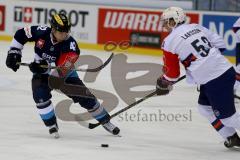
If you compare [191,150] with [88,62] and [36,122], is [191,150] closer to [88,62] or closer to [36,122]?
[36,122]

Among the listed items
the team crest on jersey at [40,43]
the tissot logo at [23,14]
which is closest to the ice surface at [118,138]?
the team crest on jersey at [40,43]

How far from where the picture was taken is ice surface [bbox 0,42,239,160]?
236 inches

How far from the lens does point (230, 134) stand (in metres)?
6.34

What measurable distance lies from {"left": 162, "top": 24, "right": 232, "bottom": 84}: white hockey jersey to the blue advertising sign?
7387 millimetres

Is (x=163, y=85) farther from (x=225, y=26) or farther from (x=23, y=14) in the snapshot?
(x=23, y=14)

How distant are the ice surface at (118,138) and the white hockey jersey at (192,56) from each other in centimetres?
64

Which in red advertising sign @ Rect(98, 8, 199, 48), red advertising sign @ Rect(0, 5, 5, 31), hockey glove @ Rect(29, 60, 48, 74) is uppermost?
hockey glove @ Rect(29, 60, 48, 74)

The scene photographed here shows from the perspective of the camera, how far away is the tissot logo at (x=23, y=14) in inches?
621

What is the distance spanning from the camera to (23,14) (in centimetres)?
1582

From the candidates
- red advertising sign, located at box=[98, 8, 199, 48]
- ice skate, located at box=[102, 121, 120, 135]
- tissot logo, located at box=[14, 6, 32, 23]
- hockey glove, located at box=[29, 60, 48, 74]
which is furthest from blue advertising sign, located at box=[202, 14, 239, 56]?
hockey glove, located at box=[29, 60, 48, 74]

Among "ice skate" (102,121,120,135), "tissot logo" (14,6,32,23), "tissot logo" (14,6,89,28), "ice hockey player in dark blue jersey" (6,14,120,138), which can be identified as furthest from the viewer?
"tissot logo" (14,6,32,23)

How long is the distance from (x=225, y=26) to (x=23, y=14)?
4.43 meters

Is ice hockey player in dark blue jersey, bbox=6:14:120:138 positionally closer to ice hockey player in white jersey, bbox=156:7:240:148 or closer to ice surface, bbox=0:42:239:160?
ice surface, bbox=0:42:239:160

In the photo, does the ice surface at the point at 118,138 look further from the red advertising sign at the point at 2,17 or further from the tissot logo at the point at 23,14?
the red advertising sign at the point at 2,17
